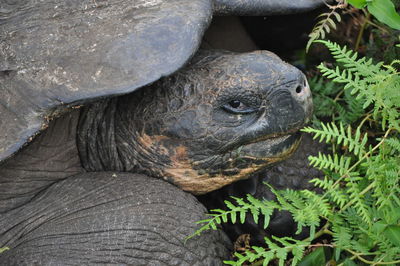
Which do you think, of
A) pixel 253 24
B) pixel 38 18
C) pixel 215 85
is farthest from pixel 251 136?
pixel 253 24

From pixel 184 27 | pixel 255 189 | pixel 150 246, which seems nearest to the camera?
A: pixel 184 27

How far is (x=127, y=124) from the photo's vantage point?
7.52ft

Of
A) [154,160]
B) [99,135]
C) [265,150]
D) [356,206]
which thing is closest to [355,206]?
[356,206]

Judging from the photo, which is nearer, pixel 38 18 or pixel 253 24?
pixel 38 18

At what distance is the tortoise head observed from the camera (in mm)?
2145

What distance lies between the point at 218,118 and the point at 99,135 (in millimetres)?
492

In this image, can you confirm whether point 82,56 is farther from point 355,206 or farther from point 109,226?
point 355,206

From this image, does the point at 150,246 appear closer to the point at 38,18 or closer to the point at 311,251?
the point at 311,251

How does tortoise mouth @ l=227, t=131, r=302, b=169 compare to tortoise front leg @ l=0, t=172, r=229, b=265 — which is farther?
tortoise mouth @ l=227, t=131, r=302, b=169

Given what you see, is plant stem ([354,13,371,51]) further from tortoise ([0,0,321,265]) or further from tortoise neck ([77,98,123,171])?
tortoise neck ([77,98,123,171])

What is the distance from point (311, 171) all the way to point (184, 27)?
101 centimetres

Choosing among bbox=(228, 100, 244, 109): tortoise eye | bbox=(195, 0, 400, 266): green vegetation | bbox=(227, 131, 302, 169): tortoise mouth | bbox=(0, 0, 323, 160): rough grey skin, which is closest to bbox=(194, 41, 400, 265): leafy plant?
bbox=(195, 0, 400, 266): green vegetation

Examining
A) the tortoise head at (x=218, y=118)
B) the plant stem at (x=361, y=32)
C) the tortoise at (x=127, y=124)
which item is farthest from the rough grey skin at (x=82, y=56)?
the plant stem at (x=361, y=32)

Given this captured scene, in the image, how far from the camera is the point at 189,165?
2.25 metres
